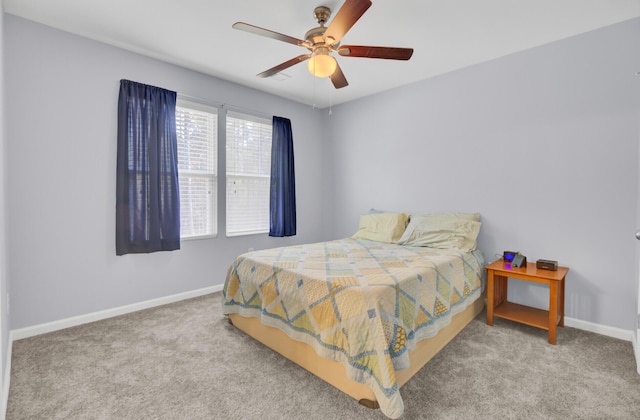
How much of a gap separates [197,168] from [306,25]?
1920 mm

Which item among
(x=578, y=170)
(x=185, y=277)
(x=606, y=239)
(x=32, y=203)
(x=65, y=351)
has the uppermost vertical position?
(x=578, y=170)

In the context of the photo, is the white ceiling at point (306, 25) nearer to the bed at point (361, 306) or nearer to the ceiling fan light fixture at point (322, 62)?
the ceiling fan light fixture at point (322, 62)

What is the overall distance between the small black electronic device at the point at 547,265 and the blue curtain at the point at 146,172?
3.44 meters

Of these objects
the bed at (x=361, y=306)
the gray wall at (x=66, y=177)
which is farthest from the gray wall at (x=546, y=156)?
the gray wall at (x=66, y=177)

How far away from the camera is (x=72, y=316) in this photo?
2727 mm

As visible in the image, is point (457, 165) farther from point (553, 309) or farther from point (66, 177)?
point (66, 177)

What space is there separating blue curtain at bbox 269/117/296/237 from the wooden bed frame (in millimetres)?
1692

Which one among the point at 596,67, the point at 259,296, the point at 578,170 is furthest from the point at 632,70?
the point at 259,296

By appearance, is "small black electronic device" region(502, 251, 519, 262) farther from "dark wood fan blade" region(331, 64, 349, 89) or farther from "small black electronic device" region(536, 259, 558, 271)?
"dark wood fan blade" region(331, 64, 349, 89)

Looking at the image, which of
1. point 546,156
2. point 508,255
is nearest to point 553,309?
point 508,255

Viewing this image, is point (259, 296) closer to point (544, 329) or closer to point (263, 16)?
point (263, 16)

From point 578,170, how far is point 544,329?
1.40m

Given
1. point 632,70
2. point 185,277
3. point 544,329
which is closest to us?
point 632,70

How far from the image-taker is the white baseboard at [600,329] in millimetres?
2492
